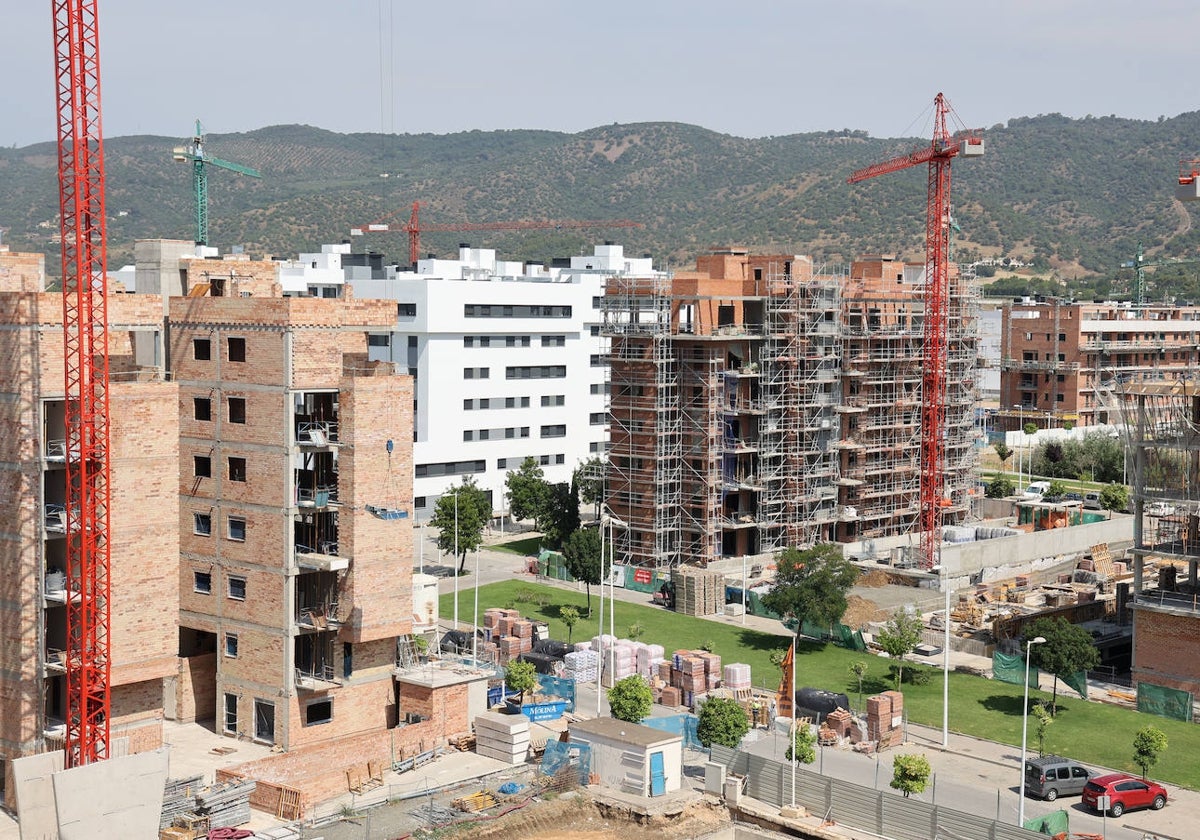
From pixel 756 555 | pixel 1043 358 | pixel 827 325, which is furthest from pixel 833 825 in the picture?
pixel 1043 358

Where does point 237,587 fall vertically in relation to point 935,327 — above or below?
below

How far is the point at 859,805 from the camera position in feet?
128

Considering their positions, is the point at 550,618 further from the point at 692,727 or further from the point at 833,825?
the point at 833,825

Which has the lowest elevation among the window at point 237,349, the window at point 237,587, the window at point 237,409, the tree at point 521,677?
the tree at point 521,677

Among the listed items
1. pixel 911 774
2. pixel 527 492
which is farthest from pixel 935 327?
pixel 911 774

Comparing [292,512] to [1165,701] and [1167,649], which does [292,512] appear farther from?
[1167,649]

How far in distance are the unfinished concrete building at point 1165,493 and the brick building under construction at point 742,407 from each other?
22.7m

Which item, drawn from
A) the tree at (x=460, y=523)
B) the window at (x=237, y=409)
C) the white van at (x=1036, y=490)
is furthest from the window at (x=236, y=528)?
the white van at (x=1036, y=490)

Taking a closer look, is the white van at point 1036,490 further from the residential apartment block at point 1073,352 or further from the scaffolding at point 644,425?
the scaffolding at point 644,425

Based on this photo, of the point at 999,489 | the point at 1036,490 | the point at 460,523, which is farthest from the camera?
the point at 1036,490

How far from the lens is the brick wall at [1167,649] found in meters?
51.1

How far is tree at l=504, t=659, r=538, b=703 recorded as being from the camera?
48344 millimetres

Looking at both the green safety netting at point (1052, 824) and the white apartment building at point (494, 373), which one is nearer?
the green safety netting at point (1052, 824)

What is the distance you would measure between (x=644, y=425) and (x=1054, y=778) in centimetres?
3393
